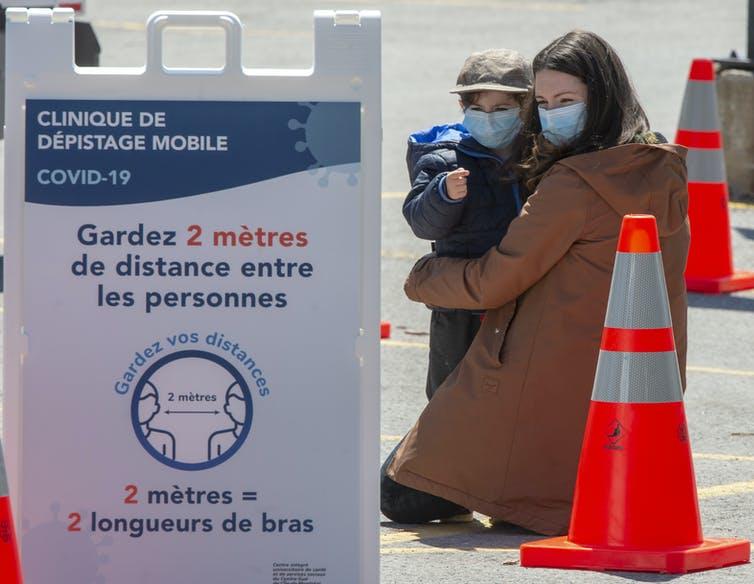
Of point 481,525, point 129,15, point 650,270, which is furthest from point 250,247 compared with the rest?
point 129,15

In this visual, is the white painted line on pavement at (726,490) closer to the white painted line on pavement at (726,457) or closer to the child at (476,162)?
the white painted line on pavement at (726,457)

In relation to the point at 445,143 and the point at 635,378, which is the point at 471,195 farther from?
the point at 635,378

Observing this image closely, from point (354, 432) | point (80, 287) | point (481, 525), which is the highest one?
point (80, 287)

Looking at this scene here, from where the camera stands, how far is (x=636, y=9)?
22172 mm

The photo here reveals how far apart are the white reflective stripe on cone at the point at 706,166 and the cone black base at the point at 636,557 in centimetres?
477

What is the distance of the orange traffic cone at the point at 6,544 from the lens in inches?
159

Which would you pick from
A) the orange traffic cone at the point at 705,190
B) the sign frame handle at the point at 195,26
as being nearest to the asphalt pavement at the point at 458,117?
the orange traffic cone at the point at 705,190

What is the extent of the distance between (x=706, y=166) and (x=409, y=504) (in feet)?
14.9


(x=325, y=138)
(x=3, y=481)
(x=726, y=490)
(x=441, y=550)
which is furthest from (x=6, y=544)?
(x=726, y=490)

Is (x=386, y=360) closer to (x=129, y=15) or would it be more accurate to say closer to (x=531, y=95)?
(x=531, y=95)

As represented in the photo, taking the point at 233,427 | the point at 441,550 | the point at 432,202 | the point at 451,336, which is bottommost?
the point at 441,550

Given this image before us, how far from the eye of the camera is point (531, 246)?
522 centimetres

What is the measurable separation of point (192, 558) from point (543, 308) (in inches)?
54.7

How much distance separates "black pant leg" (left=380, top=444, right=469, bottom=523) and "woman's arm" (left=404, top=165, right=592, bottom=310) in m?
0.61
